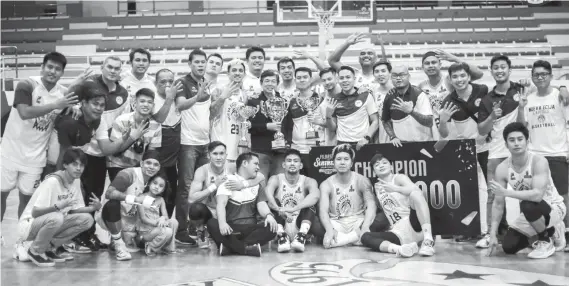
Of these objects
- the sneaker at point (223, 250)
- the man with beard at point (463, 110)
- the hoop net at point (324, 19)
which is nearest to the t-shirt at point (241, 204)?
the sneaker at point (223, 250)

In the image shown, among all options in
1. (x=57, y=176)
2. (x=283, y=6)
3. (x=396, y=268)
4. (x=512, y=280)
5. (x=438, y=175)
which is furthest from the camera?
(x=283, y=6)

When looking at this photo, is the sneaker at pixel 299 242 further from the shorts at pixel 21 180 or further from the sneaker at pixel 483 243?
the shorts at pixel 21 180

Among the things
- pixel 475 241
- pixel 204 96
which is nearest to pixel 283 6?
pixel 204 96

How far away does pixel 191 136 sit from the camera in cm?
575

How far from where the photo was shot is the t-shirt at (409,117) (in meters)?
5.64

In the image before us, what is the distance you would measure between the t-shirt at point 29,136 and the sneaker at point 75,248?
792 mm

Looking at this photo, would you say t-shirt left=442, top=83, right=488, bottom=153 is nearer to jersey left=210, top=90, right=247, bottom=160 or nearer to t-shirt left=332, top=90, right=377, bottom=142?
t-shirt left=332, top=90, right=377, bottom=142

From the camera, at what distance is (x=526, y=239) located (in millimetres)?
4883

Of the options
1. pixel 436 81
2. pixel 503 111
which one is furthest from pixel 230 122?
pixel 503 111

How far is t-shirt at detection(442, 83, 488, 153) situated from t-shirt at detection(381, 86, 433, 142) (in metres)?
0.22

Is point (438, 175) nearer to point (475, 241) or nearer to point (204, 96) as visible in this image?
A: point (475, 241)

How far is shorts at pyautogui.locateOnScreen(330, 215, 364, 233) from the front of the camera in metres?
5.50

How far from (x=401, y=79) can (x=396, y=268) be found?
213 cm

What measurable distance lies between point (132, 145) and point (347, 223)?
2.32 metres
